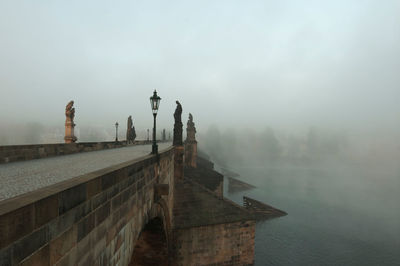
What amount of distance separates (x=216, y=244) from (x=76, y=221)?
45.7ft

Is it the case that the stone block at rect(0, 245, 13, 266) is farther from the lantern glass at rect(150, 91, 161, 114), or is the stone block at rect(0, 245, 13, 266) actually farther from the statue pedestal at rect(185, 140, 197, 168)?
the statue pedestal at rect(185, 140, 197, 168)

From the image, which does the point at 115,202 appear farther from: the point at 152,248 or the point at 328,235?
the point at 328,235

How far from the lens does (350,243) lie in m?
32.2

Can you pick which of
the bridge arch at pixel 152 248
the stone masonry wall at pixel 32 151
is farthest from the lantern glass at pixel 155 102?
the stone masonry wall at pixel 32 151

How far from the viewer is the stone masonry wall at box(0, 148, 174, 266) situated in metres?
1.59

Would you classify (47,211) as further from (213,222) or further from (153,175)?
(213,222)

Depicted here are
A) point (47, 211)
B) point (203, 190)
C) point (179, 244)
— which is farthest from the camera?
point (203, 190)

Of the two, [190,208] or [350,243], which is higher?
[190,208]

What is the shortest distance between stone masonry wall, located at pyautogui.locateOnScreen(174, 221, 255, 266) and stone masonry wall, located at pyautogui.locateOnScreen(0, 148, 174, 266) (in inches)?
421

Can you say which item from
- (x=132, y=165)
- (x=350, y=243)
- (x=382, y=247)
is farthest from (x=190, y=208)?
(x=382, y=247)

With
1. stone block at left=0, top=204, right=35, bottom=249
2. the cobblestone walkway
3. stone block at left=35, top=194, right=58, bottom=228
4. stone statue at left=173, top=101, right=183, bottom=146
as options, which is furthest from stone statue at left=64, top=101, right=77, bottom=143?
stone block at left=0, top=204, right=35, bottom=249

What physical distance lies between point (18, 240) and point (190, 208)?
13940 millimetres

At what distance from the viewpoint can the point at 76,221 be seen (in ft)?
7.59

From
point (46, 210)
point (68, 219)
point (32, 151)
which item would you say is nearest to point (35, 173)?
point (68, 219)
